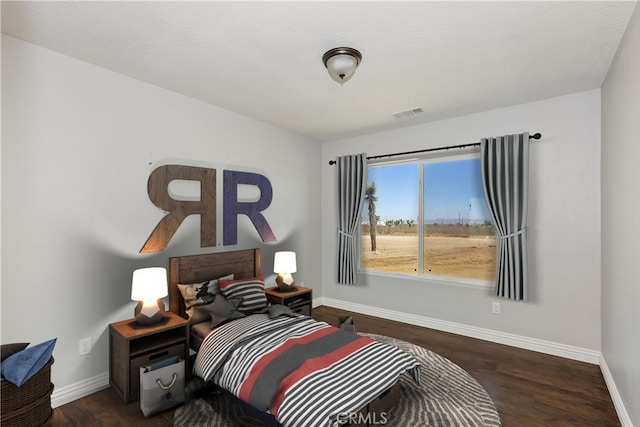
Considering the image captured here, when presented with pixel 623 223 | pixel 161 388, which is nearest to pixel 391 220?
pixel 623 223

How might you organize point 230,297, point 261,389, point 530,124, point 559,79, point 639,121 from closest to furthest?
point 639,121 → point 261,389 → point 559,79 → point 230,297 → point 530,124

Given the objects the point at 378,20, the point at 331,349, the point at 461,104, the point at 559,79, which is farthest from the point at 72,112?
the point at 559,79

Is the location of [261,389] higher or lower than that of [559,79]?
lower

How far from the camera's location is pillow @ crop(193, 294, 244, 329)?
9.25ft

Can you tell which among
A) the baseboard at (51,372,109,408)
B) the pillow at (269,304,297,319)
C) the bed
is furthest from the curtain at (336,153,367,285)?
the baseboard at (51,372,109,408)

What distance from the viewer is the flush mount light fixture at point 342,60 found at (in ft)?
7.38

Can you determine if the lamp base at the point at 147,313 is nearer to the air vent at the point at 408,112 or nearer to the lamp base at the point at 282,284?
the lamp base at the point at 282,284

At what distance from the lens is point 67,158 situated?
8.00 ft

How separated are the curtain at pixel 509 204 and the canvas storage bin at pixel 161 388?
128 inches

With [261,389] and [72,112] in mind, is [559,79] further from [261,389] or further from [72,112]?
[72,112]

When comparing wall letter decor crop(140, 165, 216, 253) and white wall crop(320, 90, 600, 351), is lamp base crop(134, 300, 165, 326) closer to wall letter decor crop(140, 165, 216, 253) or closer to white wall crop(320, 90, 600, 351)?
wall letter decor crop(140, 165, 216, 253)

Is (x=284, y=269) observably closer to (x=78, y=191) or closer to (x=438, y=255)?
(x=438, y=255)

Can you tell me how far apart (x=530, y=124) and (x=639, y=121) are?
1661 millimetres

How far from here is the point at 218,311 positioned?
2854 millimetres
